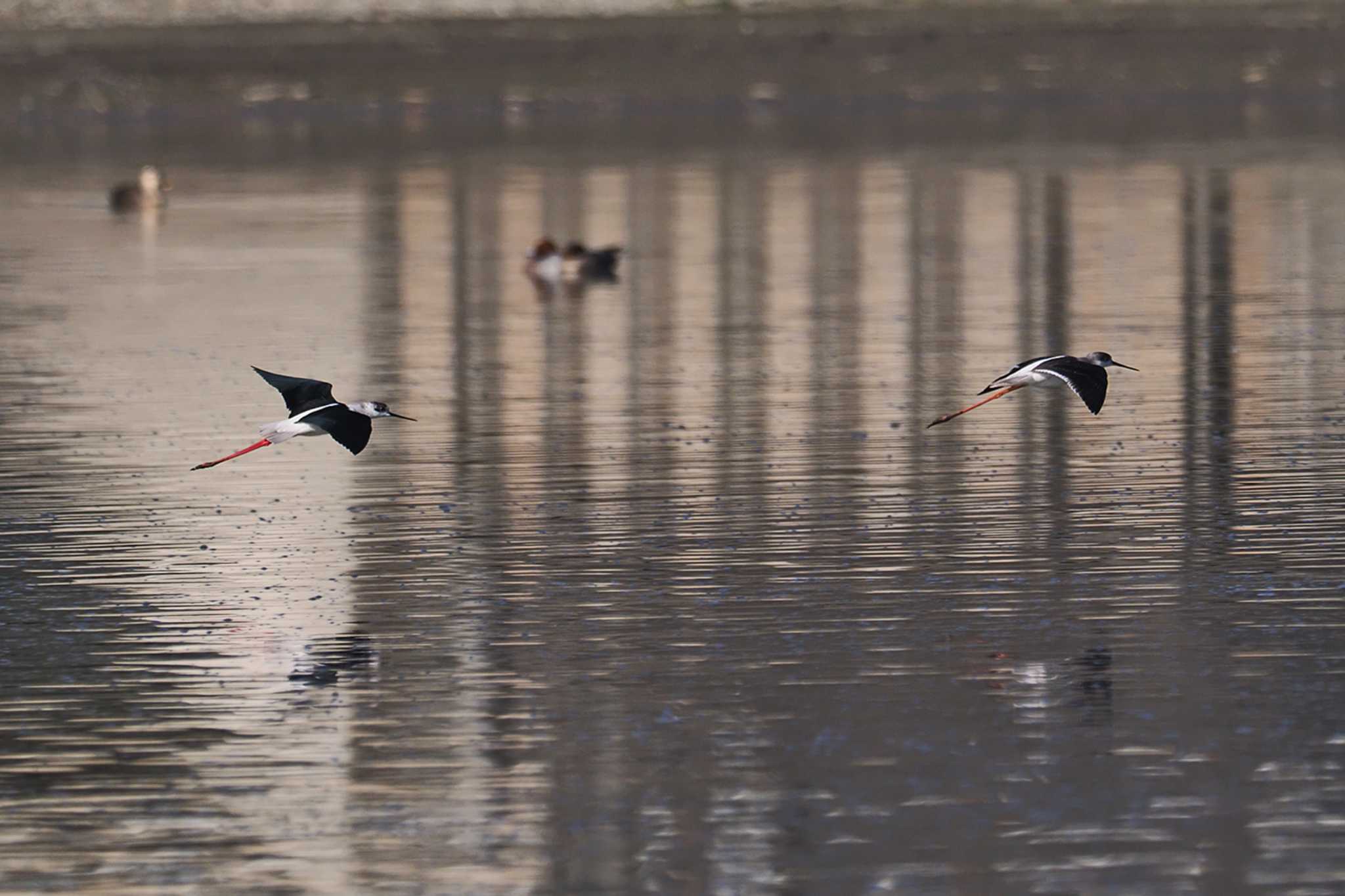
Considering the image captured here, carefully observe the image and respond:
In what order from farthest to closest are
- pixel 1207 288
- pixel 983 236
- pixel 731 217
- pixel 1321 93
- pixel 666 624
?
pixel 1321 93 → pixel 731 217 → pixel 983 236 → pixel 1207 288 → pixel 666 624

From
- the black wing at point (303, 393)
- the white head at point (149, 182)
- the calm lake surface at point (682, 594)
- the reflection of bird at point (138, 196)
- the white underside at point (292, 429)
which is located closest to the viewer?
the calm lake surface at point (682, 594)

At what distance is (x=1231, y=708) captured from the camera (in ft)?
35.3

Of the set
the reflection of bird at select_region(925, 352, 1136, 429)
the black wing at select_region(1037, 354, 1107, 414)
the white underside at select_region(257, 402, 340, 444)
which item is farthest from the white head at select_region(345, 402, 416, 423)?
the black wing at select_region(1037, 354, 1107, 414)

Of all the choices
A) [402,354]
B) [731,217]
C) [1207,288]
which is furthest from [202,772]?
[731,217]

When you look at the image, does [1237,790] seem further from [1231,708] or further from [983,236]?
[983,236]

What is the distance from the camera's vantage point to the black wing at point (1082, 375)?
1431cm

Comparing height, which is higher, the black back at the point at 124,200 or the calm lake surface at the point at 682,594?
the black back at the point at 124,200

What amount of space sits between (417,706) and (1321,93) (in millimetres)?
65624

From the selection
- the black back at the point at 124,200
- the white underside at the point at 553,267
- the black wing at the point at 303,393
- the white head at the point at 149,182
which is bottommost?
the black wing at the point at 303,393

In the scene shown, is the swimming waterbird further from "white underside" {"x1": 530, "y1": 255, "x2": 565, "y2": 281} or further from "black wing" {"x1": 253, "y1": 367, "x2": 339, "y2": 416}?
"black wing" {"x1": 253, "y1": 367, "x2": 339, "y2": 416}

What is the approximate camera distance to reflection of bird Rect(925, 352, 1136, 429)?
1434 centimetres

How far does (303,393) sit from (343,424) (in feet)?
2.41

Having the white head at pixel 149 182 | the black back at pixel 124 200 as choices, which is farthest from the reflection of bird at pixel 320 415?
the black back at pixel 124 200

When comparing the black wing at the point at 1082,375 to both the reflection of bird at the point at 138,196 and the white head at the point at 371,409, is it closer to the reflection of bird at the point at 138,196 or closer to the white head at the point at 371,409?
the white head at the point at 371,409
